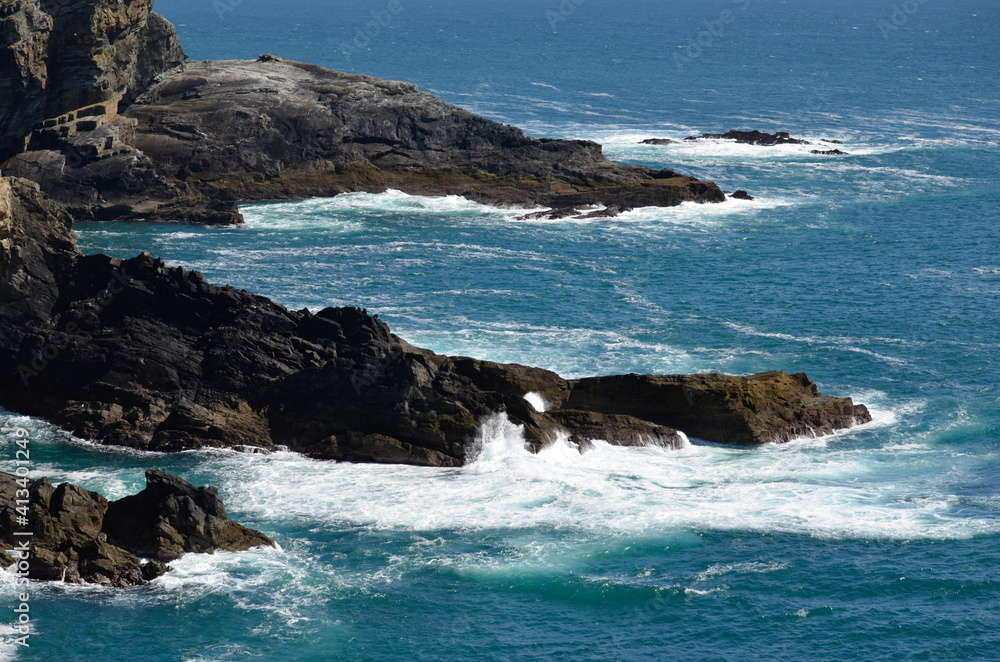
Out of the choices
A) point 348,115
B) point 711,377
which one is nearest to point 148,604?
point 711,377

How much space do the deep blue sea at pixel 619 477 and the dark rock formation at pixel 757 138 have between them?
1025 inches

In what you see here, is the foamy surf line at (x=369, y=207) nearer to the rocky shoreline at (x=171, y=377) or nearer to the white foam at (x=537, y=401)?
the rocky shoreline at (x=171, y=377)

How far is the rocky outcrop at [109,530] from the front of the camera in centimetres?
3975

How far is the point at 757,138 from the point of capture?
128 meters

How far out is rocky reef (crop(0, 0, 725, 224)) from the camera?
92000 millimetres

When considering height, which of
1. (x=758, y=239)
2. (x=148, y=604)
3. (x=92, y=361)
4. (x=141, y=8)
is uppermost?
(x=141, y=8)

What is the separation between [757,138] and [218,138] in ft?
190

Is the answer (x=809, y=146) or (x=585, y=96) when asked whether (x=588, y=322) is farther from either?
(x=585, y=96)

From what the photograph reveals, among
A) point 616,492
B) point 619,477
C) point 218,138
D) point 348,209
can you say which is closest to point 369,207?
point 348,209

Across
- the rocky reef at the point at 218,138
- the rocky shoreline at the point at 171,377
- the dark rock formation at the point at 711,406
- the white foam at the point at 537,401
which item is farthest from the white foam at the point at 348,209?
the dark rock formation at the point at 711,406

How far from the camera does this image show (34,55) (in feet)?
296

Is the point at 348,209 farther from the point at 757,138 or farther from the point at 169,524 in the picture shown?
the point at 169,524

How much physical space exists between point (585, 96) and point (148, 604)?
133 metres

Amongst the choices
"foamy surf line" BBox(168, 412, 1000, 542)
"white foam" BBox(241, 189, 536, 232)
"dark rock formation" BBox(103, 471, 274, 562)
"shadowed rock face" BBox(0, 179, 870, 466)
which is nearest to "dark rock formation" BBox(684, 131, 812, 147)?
"white foam" BBox(241, 189, 536, 232)
